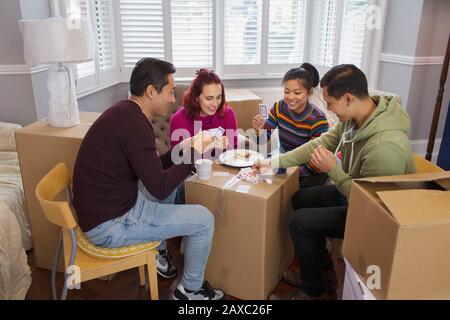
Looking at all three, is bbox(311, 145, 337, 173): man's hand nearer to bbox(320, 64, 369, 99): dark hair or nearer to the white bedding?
bbox(320, 64, 369, 99): dark hair

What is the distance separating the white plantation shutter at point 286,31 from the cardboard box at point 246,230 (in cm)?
236

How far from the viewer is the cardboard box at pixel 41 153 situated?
181 cm

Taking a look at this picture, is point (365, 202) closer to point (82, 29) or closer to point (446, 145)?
point (82, 29)

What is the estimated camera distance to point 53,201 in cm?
148


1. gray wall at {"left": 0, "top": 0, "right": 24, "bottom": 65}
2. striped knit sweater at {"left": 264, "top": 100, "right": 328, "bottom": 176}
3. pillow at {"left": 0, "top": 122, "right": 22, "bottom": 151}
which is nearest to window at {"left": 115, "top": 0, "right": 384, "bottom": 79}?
gray wall at {"left": 0, "top": 0, "right": 24, "bottom": 65}

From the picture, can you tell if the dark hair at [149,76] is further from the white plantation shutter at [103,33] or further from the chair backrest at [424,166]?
the white plantation shutter at [103,33]

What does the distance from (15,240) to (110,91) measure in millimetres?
1995

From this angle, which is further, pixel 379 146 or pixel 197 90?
pixel 197 90

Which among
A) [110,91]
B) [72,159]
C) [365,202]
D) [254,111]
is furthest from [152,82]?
[110,91]

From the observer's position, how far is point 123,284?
196 centimetres

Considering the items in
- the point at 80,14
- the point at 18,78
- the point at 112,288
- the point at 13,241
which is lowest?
the point at 112,288

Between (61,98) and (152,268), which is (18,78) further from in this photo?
(152,268)

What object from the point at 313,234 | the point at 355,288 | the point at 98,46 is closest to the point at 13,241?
the point at 313,234

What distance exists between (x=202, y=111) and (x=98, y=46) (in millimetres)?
1629
